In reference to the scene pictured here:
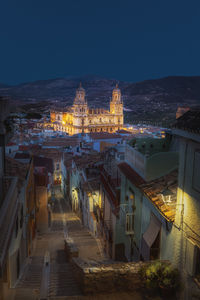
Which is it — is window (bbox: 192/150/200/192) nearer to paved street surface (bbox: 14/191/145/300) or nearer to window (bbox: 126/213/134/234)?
paved street surface (bbox: 14/191/145/300)

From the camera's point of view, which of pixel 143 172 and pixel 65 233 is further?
pixel 65 233

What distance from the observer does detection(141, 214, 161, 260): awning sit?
8.18 m

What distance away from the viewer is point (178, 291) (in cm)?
701

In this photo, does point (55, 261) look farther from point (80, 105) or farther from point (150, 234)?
point (80, 105)

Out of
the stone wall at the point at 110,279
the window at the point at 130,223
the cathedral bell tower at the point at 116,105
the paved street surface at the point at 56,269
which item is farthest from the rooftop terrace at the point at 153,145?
the cathedral bell tower at the point at 116,105

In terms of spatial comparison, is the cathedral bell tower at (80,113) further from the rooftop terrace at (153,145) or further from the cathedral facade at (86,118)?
the rooftop terrace at (153,145)

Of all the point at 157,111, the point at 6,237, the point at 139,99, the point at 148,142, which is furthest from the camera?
the point at 139,99

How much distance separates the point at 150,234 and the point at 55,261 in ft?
20.8

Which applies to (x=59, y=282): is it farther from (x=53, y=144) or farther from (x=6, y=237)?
(x=53, y=144)

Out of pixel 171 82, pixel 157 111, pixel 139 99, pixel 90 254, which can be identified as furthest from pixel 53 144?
pixel 171 82

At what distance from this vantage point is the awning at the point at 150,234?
8.18m

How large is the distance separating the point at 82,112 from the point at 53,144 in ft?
188

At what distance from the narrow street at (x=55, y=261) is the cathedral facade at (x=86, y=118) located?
267 ft

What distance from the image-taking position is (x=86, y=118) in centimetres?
10656
